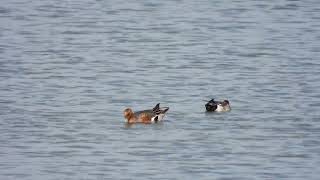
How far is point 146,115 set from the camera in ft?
78.6

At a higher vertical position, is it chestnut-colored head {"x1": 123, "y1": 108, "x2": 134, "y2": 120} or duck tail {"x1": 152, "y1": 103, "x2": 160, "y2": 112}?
duck tail {"x1": 152, "y1": 103, "x2": 160, "y2": 112}

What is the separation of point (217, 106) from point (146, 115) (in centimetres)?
134

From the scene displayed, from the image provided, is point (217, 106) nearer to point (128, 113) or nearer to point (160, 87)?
point (128, 113)

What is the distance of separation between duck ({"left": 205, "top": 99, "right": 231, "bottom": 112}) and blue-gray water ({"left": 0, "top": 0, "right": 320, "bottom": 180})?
152 millimetres

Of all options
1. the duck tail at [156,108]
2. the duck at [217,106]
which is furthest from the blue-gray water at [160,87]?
the duck tail at [156,108]

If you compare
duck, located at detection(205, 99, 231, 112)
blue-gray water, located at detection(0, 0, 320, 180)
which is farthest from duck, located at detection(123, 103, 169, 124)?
duck, located at detection(205, 99, 231, 112)

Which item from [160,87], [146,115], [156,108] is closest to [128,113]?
[146,115]

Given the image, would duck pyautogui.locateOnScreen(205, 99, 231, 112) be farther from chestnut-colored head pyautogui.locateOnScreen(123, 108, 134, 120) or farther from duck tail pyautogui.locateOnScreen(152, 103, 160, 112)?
chestnut-colored head pyautogui.locateOnScreen(123, 108, 134, 120)

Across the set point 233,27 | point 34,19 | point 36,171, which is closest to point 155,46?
point 233,27

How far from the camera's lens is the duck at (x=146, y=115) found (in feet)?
77.7

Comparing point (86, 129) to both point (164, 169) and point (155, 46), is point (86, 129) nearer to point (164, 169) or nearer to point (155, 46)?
point (164, 169)

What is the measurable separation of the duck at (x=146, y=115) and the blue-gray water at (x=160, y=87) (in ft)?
0.50

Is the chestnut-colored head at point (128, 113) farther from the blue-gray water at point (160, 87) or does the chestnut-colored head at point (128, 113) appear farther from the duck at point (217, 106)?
the duck at point (217, 106)

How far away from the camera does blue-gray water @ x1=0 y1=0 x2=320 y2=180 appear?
67.7ft
